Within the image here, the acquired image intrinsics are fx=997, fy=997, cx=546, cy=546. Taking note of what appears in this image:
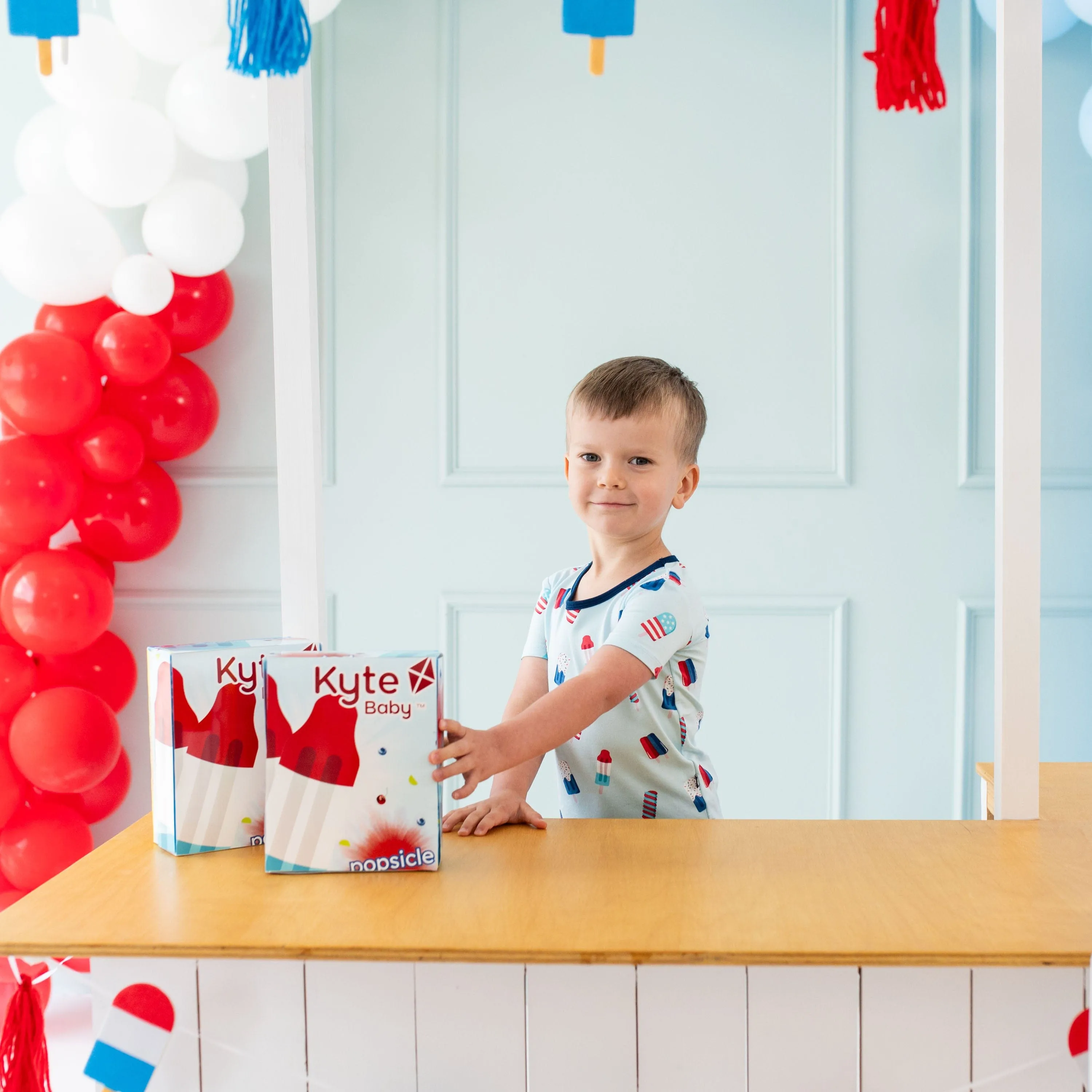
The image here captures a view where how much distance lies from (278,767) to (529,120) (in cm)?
180

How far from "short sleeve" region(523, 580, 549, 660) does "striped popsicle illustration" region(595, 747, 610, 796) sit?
16cm

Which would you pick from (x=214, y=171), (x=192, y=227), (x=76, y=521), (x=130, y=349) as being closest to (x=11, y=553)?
(x=76, y=521)

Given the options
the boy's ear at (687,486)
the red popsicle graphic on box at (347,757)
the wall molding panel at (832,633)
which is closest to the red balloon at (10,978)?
the red popsicle graphic on box at (347,757)

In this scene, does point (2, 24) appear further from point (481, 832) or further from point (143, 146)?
point (481, 832)

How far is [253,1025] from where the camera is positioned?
69 centimetres

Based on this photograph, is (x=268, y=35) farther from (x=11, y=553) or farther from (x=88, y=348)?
(x=11, y=553)

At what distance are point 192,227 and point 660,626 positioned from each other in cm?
137

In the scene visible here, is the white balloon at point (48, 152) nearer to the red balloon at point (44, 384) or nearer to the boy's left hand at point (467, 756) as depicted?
the red balloon at point (44, 384)

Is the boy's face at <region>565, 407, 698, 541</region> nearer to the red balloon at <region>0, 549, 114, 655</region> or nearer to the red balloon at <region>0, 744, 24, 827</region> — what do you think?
the red balloon at <region>0, 549, 114, 655</region>

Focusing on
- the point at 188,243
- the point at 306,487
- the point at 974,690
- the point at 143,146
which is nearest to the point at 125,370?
the point at 188,243

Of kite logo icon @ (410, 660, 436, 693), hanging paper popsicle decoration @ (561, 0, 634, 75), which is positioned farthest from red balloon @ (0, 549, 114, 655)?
hanging paper popsicle decoration @ (561, 0, 634, 75)

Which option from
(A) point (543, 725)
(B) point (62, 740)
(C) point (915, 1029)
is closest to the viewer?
(C) point (915, 1029)

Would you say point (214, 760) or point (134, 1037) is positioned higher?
point (214, 760)

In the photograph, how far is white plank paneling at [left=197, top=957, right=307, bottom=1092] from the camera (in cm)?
69
